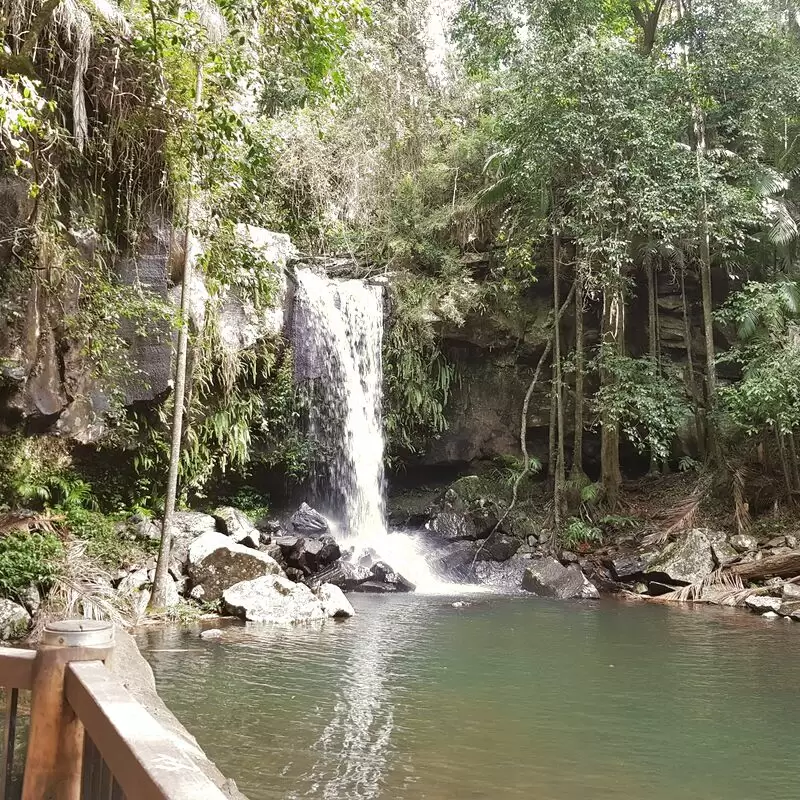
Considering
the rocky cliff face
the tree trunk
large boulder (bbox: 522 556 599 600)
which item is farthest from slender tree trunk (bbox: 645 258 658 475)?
the rocky cliff face

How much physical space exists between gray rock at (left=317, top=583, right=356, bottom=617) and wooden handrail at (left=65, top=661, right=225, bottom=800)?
7600 mm

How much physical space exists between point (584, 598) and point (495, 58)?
10553 millimetres

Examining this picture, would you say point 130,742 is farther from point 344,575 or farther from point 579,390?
point 579,390

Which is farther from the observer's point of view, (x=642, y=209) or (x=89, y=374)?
(x=642, y=209)

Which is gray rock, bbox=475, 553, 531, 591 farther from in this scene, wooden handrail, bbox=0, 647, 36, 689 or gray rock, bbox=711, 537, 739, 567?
wooden handrail, bbox=0, 647, 36, 689

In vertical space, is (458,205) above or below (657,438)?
above

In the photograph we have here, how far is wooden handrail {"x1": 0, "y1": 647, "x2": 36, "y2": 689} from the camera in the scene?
1.73 m

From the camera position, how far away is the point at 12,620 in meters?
6.89

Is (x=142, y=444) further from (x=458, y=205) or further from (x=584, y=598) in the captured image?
(x=458, y=205)

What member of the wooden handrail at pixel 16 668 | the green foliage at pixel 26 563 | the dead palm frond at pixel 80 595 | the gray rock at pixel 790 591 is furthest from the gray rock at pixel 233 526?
the wooden handrail at pixel 16 668

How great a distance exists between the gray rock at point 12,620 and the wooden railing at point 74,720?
5.66m

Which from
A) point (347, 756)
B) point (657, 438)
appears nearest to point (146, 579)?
point (347, 756)

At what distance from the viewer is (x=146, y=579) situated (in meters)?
8.83

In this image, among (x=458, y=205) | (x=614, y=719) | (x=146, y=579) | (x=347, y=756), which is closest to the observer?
(x=347, y=756)
